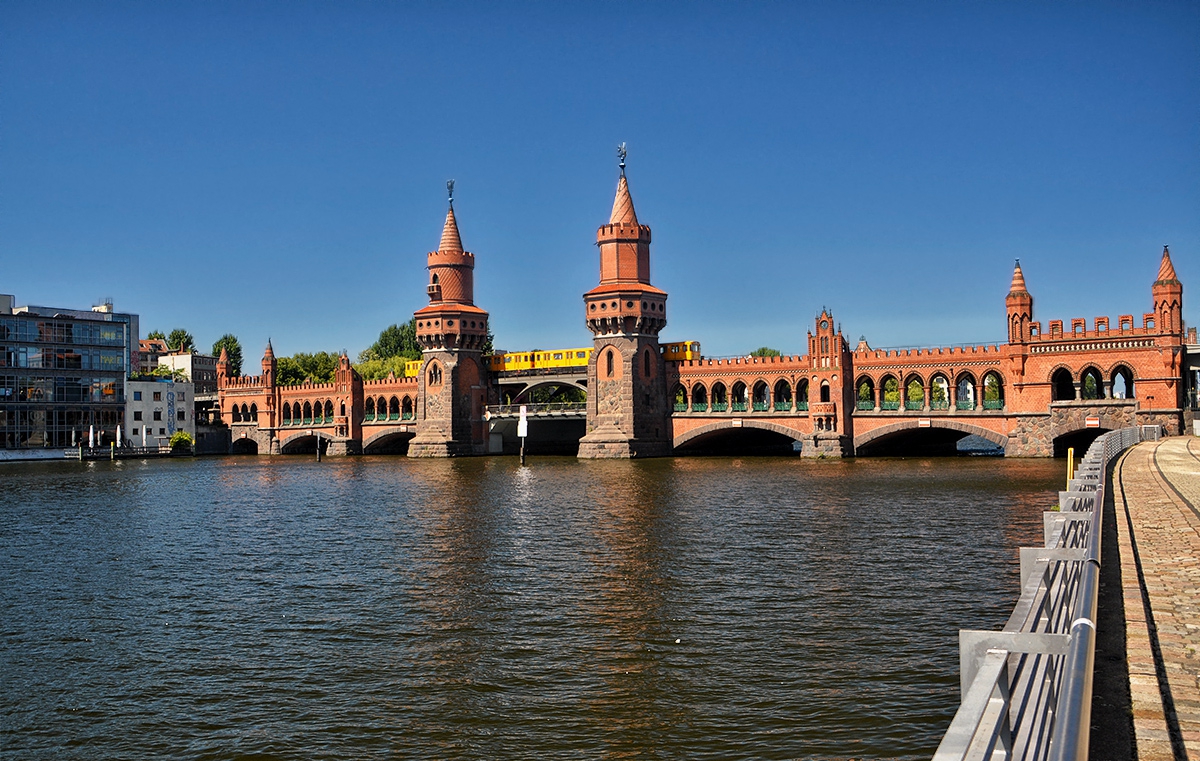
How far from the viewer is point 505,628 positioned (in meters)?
21.0

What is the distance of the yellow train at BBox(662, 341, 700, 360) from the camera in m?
88.2

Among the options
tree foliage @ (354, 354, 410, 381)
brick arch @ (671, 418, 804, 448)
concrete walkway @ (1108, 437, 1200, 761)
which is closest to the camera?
concrete walkway @ (1108, 437, 1200, 761)

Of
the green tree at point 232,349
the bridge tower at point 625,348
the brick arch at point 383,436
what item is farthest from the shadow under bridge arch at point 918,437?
the green tree at point 232,349

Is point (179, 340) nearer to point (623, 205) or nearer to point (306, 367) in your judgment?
point (306, 367)

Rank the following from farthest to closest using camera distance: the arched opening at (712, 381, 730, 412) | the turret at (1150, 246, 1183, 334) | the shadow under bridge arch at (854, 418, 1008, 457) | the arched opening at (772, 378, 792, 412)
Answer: the arched opening at (712, 381, 730, 412) < the arched opening at (772, 378, 792, 412) < the shadow under bridge arch at (854, 418, 1008, 457) < the turret at (1150, 246, 1183, 334)

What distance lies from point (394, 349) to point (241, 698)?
157691 millimetres

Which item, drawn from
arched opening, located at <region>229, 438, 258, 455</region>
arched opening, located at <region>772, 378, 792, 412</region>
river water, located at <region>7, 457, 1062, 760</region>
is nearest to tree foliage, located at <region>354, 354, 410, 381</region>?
arched opening, located at <region>229, 438, 258, 455</region>

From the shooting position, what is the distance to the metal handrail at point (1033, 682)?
207 inches

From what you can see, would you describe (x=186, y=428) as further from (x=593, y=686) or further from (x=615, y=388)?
(x=593, y=686)

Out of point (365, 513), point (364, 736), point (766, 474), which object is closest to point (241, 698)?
point (364, 736)

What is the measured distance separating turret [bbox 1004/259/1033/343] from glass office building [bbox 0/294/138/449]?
280ft

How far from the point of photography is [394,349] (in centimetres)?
17125

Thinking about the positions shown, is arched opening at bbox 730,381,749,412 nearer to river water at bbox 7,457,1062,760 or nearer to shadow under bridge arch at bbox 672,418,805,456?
shadow under bridge arch at bbox 672,418,805,456

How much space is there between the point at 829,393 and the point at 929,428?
26.0 feet
